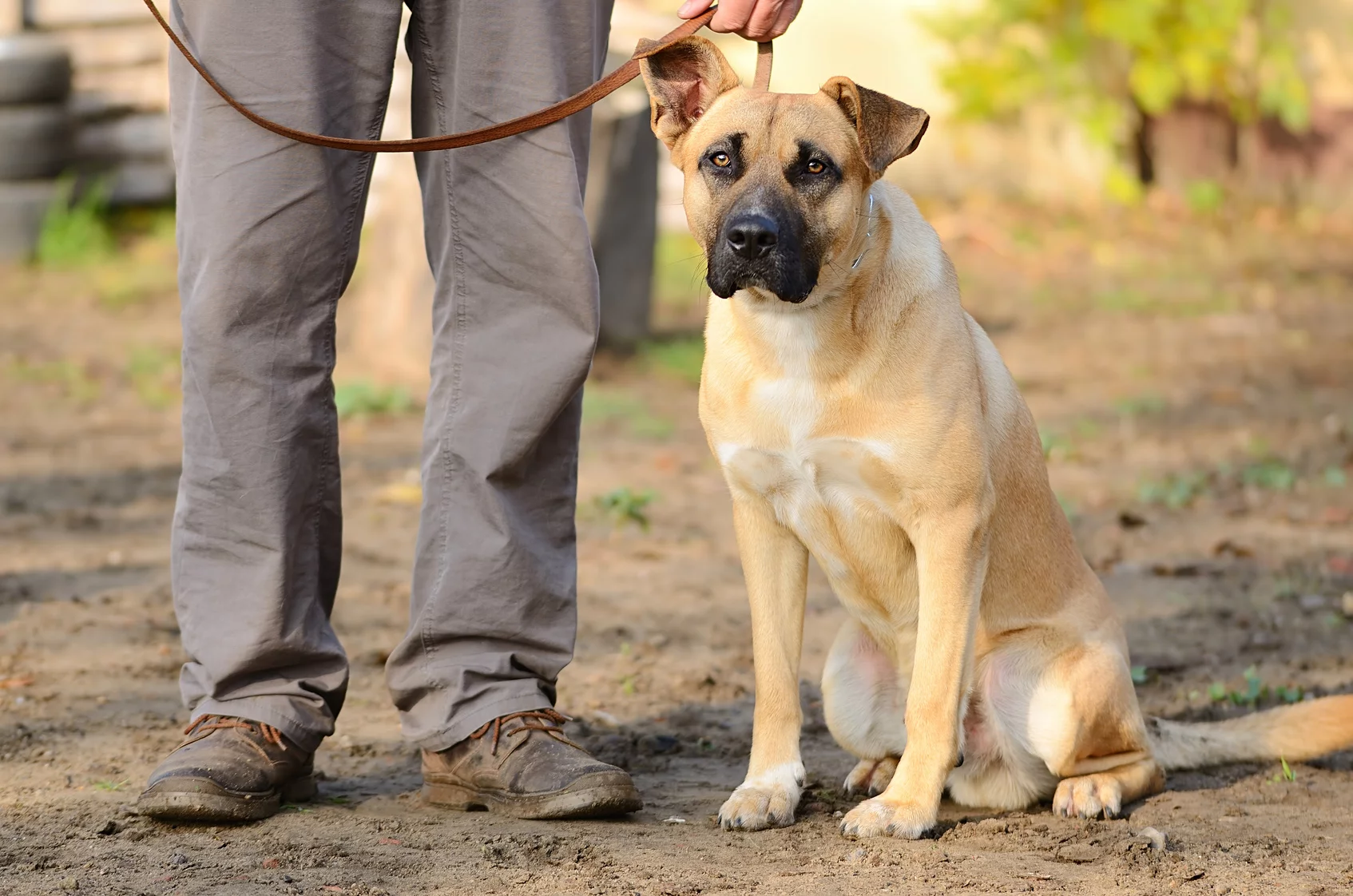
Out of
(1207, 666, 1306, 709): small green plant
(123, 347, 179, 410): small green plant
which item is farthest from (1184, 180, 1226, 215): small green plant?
(1207, 666, 1306, 709): small green plant

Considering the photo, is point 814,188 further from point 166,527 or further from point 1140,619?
point 166,527

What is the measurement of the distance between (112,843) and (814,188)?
178 centimetres

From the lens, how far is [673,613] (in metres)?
4.42

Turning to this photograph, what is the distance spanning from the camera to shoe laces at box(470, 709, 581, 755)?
2.94 meters

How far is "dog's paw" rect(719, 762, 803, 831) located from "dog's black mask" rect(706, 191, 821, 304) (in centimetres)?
94

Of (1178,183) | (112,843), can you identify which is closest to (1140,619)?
(112,843)

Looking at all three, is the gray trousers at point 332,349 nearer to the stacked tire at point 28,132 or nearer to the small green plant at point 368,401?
the small green plant at point 368,401

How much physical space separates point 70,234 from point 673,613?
20.6 ft

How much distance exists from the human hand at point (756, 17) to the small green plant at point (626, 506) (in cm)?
218

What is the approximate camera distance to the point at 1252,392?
7094 millimetres

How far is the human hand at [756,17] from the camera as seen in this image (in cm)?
289

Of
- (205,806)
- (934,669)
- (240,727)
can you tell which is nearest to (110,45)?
(240,727)

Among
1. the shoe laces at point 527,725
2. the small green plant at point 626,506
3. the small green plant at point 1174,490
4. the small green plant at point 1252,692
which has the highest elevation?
the shoe laces at point 527,725

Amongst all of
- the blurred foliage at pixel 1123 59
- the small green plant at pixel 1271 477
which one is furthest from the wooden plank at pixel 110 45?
the small green plant at pixel 1271 477
